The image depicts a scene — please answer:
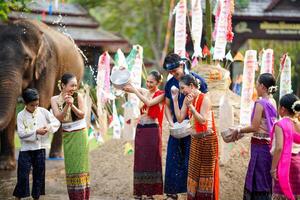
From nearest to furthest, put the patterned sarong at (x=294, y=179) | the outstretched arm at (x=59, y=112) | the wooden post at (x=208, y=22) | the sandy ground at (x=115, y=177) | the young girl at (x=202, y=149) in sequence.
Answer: the patterned sarong at (x=294, y=179), the young girl at (x=202, y=149), the outstretched arm at (x=59, y=112), the sandy ground at (x=115, y=177), the wooden post at (x=208, y=22)

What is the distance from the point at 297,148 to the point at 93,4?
19797 mm

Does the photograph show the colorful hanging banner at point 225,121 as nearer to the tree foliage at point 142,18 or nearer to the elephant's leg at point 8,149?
the elephant's leg at point 8,149

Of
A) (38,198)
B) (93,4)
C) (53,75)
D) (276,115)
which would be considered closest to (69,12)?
(93,4)

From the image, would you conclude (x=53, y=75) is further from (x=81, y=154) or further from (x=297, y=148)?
(x=297, y=148)

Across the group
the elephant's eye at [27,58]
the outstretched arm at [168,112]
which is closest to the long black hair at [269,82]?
the outstretched arm at [168,112]

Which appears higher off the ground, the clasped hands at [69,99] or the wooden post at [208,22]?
the wooden post at [208,22]

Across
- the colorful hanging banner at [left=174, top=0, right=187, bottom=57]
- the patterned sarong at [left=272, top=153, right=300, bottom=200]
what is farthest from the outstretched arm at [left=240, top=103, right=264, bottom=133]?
the colorful hanging banner at [left=174, top=0, right=187, bottom=57]

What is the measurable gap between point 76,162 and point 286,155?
7.78ft

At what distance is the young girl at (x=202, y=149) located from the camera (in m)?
6.18

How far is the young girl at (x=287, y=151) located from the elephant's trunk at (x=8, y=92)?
3926 mm

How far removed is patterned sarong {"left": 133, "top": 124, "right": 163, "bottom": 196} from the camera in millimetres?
7125

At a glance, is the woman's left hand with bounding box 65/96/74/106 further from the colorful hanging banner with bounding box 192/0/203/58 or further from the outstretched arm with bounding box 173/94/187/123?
the colorful hanging banner with bounding box 192/0/203/58

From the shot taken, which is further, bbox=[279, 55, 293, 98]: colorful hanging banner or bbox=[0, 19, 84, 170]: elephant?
bbox=[279, 55, 293, 98]: colorful hanging banner

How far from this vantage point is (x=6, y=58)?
882 centimetres
